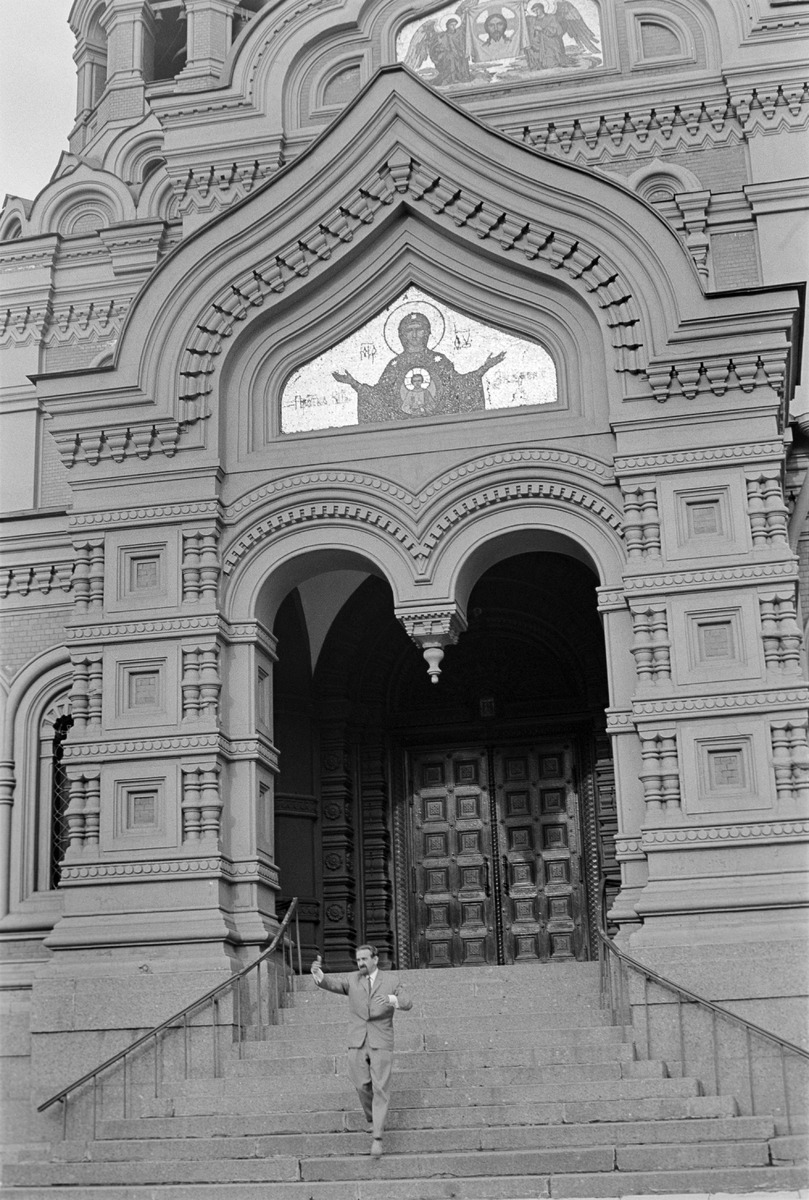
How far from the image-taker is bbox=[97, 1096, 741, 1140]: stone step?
10758mm

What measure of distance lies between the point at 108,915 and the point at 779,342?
23.3 ft

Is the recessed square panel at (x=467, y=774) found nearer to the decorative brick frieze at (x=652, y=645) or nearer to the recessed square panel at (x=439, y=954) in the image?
the recessed square panel at (x=439, y=954)

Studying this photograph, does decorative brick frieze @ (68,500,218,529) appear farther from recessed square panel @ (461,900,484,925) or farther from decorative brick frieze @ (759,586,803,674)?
recessed square panel @ (461,900,484,925)

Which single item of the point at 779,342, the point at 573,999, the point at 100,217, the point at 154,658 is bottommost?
the point at 573,999

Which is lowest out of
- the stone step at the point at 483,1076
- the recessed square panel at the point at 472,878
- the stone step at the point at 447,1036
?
the stone step at the point at 483,1076

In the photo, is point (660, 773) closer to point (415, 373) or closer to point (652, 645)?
point (652, 645)

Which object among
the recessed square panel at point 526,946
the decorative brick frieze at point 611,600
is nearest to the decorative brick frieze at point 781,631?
the decorative brick frieze at point 611,600

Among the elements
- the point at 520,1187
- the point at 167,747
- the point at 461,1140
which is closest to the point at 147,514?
the point at 167,747

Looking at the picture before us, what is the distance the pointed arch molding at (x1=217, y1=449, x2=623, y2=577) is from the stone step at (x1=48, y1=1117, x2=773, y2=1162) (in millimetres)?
4854

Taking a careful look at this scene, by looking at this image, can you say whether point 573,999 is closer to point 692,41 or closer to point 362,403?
point 362,403

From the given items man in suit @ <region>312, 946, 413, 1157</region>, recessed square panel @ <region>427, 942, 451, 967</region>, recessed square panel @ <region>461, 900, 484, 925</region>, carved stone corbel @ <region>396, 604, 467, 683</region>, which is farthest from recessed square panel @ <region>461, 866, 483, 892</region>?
man in suit @ <region>312, 946, 413, 1157</region>

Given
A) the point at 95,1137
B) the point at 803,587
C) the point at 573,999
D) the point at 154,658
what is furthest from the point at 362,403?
the point at 95,1137

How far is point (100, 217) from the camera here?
19.7 metres

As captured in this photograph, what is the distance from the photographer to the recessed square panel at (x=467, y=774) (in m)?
16.7
